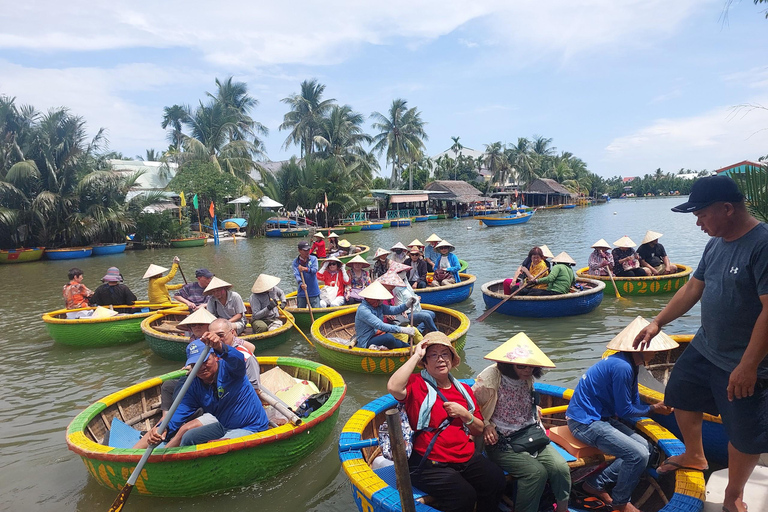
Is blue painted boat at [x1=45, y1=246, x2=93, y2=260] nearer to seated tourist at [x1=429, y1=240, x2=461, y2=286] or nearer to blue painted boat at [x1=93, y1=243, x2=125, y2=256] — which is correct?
blue painted boat at [x1=93, y1=243, x2=125, y2=256]

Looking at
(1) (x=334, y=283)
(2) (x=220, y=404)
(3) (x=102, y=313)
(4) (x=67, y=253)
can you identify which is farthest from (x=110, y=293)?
(4) (x=67, y=253)

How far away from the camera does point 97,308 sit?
8594mm

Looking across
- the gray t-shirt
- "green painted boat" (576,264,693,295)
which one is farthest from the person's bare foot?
"green painted boat" (576,264,693,295)

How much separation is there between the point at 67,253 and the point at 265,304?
64.9ft

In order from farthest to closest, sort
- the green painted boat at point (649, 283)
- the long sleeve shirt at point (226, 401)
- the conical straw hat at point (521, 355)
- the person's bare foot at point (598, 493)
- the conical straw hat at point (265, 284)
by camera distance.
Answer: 1. the green painted boat at point (649, 283)
2. the conical straw hat at point (265, 284)
3. the long sleeve shirt at point (226, 401)
4. the person's bare foot at point (598, 493)
5. the conical straw hat at point (521, 355)

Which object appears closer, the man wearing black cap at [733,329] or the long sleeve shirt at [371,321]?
the man wearing black cap at [733,329]

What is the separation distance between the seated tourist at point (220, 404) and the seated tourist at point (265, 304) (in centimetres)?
350

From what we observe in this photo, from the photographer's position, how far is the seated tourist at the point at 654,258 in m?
10.6

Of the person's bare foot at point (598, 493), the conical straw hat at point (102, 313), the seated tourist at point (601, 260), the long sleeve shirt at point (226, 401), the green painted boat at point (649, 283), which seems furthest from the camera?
the seated tourist at point (601, 260)

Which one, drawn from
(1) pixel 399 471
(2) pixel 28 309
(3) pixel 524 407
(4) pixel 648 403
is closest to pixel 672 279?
(4) pixel 648 403

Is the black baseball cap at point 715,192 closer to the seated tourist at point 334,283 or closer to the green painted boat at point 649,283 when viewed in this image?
the seated tourist at point 334,283

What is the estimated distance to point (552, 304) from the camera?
8961 millimetres

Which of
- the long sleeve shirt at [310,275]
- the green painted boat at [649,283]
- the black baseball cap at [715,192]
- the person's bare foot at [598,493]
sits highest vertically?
the black baseball cap at [715,192]

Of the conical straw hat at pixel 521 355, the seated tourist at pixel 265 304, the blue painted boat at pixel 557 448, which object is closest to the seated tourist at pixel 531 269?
the seated tourist at pixel 265 304
